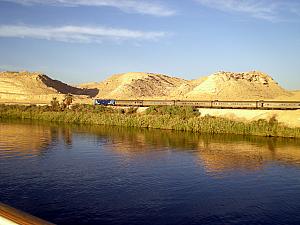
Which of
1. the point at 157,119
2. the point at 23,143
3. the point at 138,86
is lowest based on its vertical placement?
the point at 23,143

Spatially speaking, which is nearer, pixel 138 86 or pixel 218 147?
A: pixel 218 147

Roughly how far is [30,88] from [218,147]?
3695 inches

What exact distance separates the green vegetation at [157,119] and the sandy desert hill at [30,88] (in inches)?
1209

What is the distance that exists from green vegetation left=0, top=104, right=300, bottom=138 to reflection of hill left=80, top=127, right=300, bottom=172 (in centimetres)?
292

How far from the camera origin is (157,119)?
50.2m

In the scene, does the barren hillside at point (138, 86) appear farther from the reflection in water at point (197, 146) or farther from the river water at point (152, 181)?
the river water at point (152, 181)

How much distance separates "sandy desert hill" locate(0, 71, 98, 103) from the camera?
105 meters

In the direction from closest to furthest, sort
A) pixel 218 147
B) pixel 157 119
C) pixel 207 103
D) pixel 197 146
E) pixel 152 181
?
pixel 152 181
pixel 218 147
pixel 197 146
pixel 157 119
pixel 207 103

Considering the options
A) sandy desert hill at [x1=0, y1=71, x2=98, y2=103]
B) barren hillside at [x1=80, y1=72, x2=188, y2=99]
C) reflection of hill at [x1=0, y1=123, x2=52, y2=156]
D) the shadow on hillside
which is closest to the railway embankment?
reflection of hill at [x1=0, y1=123, x2=52, y2=156]

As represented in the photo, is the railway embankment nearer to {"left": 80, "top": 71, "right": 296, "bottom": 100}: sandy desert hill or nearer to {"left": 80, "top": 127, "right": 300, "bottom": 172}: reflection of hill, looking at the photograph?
{"left": 80, "top": 127, "right": 300, "bottom": 172}: reflection of hill

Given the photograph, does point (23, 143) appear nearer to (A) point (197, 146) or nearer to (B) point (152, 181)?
(A) point (197, 146)

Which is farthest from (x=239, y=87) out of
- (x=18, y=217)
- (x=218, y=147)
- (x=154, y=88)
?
(x=18, y=217)

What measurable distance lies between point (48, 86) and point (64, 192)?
114295mm

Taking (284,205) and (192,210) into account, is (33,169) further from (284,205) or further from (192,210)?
(284,205)
